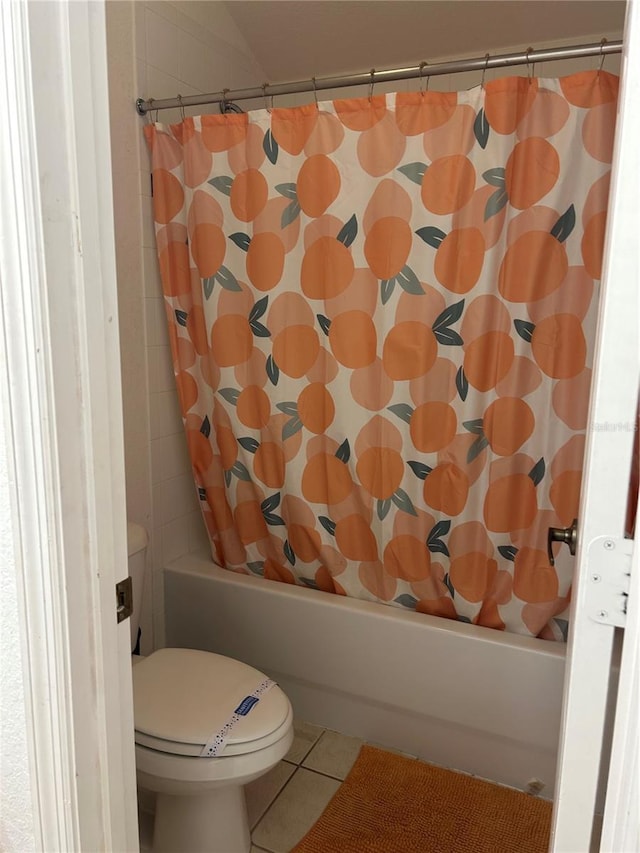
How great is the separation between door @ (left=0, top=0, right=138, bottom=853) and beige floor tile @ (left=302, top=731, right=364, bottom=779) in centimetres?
107

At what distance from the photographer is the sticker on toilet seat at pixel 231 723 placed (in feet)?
4.60

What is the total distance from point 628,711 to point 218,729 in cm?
104

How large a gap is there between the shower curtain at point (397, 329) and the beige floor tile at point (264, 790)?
530 mm

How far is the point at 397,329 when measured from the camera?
1779 mm

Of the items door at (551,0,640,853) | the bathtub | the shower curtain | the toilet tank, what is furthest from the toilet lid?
door at (551,0,640,853)

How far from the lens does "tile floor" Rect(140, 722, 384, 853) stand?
165cm

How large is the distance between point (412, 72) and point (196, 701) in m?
1.57

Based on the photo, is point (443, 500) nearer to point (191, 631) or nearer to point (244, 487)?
point (244, 487)

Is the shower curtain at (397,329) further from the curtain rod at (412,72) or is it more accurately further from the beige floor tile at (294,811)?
the beige floor tile at (294,811)

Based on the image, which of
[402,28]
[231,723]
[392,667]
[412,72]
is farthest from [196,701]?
[402,28]

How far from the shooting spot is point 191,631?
215 centimetres

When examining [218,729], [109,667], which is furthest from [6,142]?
[218,729]

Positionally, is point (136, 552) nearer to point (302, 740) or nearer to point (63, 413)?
point (302, 740)

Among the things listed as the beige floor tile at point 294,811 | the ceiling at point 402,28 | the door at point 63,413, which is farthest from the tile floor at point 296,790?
the ceiling at point 402,28
